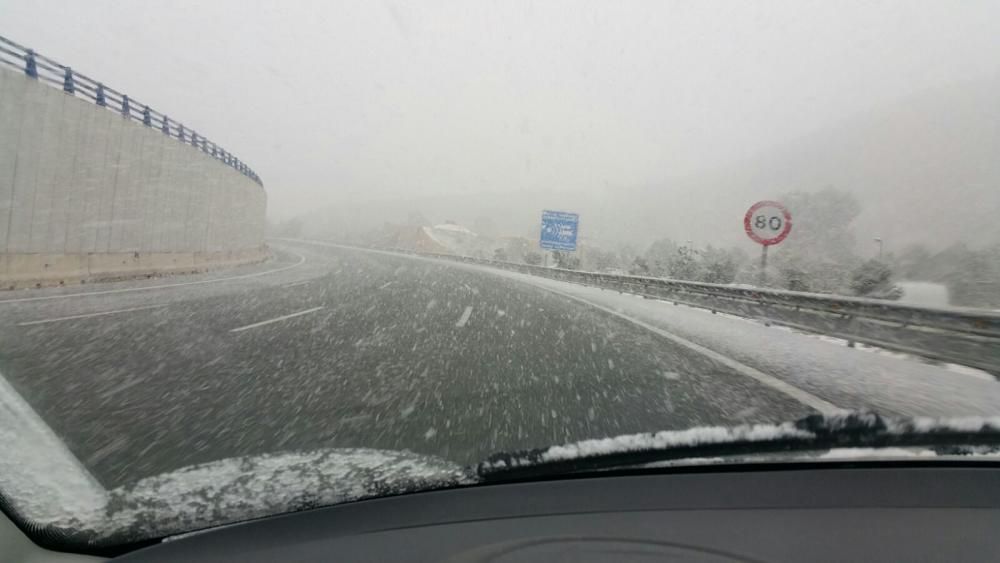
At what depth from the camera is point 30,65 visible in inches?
499

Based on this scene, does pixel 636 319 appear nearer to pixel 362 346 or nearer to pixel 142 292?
pixel 362 346

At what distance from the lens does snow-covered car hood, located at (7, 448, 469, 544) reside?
188 cm

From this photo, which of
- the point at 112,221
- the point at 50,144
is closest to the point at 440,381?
the point at 50,144

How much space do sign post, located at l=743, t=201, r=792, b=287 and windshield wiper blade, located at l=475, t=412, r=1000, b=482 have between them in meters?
12.7

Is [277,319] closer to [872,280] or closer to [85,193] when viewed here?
[85,193]

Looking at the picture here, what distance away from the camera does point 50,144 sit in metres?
13.5

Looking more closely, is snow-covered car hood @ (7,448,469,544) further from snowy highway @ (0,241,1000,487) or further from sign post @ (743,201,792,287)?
sign post @ (743,201,792,287)

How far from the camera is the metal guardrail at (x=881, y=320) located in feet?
21.7

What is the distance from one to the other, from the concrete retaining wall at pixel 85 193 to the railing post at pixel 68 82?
0.18 m

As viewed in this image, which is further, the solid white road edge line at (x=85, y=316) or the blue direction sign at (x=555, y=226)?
the blue direction sign at (x=555, y=226)

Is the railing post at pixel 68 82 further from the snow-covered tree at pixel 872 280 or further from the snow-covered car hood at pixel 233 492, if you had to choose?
the snow-covered tree at pixel 872 280

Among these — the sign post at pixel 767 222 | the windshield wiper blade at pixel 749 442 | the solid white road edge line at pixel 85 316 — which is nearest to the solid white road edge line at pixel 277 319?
the solid white road edge line at pixel 85 316

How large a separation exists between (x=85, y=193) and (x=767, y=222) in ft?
57.9

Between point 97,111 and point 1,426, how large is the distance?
16226 millimetres
